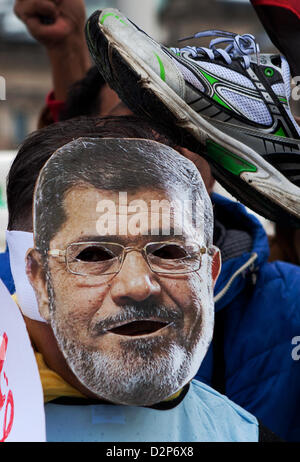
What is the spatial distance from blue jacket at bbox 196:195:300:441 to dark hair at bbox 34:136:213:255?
497 mm

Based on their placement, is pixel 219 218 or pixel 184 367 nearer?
pixel 184 367

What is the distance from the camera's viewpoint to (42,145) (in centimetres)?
120

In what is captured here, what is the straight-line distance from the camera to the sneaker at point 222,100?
47.6 inches

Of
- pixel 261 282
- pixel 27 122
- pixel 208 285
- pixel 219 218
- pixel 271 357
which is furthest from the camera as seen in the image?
pixel 27 122

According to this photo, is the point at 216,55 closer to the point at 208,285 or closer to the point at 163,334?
the point at 208,285

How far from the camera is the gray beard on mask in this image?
3.54 feet

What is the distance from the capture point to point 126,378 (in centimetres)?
108

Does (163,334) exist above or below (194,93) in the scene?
below

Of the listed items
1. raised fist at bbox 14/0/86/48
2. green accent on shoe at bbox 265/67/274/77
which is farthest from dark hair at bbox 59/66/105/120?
green accent on shoe at bbox 265/67/274/77

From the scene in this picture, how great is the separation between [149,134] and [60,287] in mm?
289

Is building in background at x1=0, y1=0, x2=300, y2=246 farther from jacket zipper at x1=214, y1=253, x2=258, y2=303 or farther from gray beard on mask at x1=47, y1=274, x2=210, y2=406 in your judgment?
gray beard on mask at x1=47, y1=274, x2=210, y2=406

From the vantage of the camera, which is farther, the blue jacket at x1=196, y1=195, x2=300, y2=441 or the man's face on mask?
the blue jacket at x1=196, y1=195, x2=300, y2=441

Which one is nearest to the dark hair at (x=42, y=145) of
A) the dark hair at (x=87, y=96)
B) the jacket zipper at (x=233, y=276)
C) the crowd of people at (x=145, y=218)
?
the crowd of people at (x=145, y=218)

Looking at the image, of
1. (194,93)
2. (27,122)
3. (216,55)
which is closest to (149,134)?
(194,93)
